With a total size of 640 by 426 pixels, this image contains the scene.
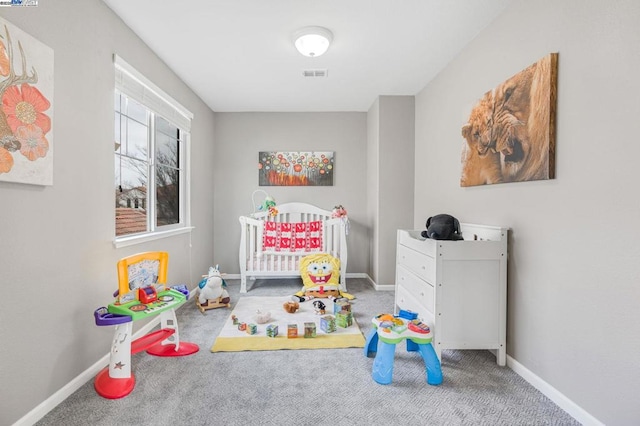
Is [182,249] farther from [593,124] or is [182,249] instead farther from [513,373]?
[593,124]

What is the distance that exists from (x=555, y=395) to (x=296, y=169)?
350 centimetres

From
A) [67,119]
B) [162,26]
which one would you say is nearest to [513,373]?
[67,119]

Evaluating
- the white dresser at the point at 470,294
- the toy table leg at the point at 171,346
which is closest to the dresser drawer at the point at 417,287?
the white dresser at the point at 470,294

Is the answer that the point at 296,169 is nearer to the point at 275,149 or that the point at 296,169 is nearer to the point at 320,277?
the point at 275,149

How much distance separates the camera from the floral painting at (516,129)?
1638mm

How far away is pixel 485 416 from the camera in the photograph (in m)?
1.52

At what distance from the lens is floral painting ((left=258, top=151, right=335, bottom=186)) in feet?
14.2

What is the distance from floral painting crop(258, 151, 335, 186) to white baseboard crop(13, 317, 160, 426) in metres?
2.81

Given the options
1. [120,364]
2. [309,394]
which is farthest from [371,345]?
[120,364]

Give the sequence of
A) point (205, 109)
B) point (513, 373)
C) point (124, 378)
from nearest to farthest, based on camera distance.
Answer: point (124, 378) < point (513, 373) < point (205, 109)

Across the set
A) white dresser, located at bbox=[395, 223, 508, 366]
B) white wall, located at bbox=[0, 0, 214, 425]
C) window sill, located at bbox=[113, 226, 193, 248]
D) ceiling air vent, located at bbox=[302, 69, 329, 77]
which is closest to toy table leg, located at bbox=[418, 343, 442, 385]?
white dresser, located at bbox=[395, 223, 508, 366]

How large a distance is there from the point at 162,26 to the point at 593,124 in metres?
2.69

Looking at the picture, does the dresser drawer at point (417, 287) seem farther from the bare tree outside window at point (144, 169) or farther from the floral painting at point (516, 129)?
the bare tree outside window at point (144, 169)

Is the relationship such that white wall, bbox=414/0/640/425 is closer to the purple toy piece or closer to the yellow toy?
the yellow toy
